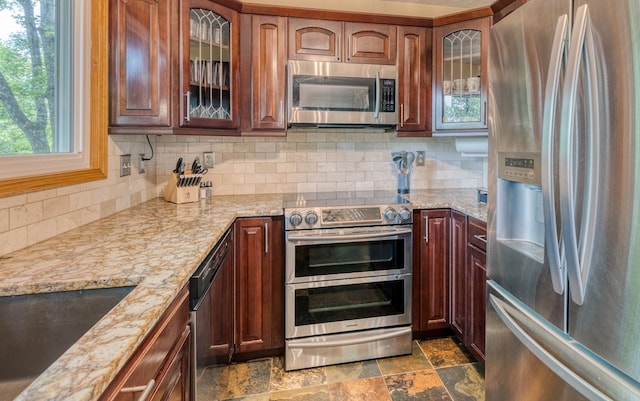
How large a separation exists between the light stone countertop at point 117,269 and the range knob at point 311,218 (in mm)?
162

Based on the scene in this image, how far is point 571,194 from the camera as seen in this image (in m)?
0.96

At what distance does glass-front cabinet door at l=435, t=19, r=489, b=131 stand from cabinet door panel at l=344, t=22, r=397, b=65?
1.13 feet

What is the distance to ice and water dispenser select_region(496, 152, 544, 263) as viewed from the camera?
1.26 metres

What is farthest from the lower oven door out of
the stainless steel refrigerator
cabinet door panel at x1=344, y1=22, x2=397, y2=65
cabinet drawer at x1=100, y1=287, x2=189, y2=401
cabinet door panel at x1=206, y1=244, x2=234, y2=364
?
cabinet door panel at x1=344, y1=22, x2=397, y2=65

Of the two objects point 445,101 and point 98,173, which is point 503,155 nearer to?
point 445,101

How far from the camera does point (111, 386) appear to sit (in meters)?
0.64

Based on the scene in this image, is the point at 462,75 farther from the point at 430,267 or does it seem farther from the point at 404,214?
the point at 430,267

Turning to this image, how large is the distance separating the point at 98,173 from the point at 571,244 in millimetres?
1976

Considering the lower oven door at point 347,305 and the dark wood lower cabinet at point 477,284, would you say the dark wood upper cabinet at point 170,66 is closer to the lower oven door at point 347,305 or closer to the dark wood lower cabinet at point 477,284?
the lower oven door at point 347,305

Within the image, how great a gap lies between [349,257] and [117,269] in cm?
136

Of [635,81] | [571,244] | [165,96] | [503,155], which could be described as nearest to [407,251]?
[503,155]

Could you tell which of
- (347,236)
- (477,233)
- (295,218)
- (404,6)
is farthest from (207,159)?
(404,6)

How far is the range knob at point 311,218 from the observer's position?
2061 millimetres

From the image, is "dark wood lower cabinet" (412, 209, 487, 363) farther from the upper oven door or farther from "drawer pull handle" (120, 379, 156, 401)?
"drawer pull handle" (120, 379, 156, 401)
